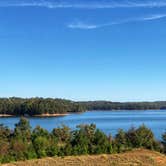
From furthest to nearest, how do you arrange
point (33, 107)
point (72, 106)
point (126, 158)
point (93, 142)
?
point (72, 106) < point (33, 107) < point (93, 142) < point (126, 158)

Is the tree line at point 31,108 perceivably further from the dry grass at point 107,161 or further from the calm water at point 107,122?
the dry grass at point 107,161

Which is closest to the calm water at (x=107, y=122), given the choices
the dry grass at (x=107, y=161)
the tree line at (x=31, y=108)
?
the tree line at (x=31, y=108)

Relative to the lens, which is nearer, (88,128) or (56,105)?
(88,128)

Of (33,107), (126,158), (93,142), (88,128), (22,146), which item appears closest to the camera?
(126,158)

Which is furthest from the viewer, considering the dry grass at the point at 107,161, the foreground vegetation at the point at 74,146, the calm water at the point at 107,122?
the calm water at the point at 107,122

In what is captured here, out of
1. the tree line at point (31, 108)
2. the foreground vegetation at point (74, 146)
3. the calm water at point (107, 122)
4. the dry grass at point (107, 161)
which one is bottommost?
the calm water at point (107, 122)

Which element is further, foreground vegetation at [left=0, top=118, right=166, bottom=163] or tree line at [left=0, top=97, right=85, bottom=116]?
tree line at [left=0, top=97, right=85, bottom=116]

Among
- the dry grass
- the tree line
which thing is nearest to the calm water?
the tree line

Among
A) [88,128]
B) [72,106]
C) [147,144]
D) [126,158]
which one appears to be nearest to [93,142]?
[147,144]

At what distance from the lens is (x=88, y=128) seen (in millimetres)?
39688

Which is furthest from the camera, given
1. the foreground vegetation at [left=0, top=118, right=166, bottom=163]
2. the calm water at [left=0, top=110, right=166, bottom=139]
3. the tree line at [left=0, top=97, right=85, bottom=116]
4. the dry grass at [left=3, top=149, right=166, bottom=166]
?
the tree line at [left=0, top=97, right=85, bottom=116]

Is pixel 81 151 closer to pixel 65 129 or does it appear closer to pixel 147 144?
pixel 147 144

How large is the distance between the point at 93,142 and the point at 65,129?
498 inches

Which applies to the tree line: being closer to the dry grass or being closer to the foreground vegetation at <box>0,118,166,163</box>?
the foreground vegetation at <box>0,118,166,163</box>
